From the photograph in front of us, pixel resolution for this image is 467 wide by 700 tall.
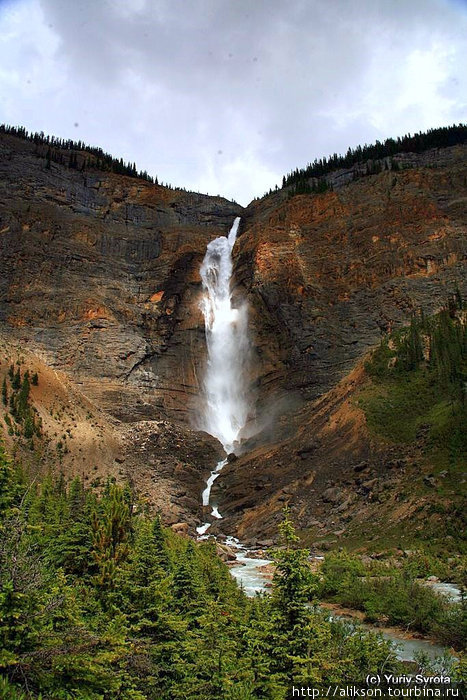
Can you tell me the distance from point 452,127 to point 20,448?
256 feet

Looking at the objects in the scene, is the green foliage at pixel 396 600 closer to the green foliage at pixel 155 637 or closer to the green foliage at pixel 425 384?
the green foliage at pixel 155 637

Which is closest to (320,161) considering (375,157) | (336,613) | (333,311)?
(375,157)

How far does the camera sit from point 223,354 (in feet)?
214

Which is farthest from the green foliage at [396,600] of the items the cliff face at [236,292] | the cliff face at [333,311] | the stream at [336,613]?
the cliff face at [236,292]

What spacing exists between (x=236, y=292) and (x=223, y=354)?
9925mm

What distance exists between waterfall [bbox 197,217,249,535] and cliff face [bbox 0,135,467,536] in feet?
5.43

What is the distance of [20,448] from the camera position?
133ft

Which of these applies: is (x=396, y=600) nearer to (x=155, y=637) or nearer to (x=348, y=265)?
(x=155, y=637)

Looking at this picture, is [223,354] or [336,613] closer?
[336,613]

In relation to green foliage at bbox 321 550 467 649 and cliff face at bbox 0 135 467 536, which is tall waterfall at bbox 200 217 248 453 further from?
green foliage at bbox 321 550 467 649

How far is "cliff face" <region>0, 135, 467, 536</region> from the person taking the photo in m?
46.7

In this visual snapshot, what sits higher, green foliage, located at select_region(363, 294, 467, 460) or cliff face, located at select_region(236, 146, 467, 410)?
cliff face, located at select_region(236, 146, 467, 410)

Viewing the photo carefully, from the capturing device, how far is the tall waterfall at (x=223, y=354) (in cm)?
5975

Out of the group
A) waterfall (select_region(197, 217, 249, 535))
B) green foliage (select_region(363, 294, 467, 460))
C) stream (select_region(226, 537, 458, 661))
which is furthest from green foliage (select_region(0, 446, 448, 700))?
waterfall (select_region(197, 217, 249, 535))
